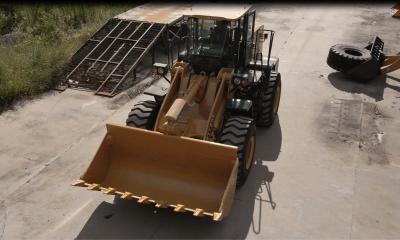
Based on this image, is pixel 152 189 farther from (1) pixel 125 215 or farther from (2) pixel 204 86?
(2) pixel 204 86

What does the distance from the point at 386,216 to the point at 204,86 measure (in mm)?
3633

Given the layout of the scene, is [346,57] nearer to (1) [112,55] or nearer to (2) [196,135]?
(2) [196,135]

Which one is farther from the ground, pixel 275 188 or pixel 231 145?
pixel 231 145

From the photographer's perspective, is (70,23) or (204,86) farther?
(70,23)

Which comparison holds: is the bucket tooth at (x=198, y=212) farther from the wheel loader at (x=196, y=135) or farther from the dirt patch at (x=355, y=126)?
the dirt patch at (x=355, y=126)

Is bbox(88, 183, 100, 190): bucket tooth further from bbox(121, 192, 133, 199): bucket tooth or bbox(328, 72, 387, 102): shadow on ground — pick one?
bbox(328, 72, 387, 102): shadow on ground

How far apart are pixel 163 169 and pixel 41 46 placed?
7.50 m


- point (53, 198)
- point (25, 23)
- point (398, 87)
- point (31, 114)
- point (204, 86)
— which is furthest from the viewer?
point (25, 23)

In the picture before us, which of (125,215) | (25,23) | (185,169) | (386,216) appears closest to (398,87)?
(386,216)

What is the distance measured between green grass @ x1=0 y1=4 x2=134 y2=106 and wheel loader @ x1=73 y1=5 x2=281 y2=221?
1955mm

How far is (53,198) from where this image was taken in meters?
6.42

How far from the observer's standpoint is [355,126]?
28.7ft

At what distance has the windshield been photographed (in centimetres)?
693

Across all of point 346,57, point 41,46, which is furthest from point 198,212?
point 41,46
